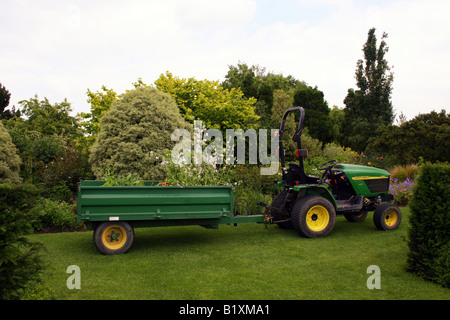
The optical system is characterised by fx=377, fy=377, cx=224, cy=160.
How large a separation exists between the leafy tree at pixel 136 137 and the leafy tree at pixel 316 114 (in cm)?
1615

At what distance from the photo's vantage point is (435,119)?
50.4 feet

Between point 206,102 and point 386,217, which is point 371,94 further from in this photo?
point 386,217

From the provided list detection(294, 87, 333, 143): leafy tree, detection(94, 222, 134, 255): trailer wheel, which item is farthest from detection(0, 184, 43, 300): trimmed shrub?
detection(294, 87, 333, 143): leafy tree

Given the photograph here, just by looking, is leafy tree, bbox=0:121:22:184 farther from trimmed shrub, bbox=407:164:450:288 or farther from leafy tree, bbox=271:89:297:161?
trimmed shrub, bbox=407:164:450:288

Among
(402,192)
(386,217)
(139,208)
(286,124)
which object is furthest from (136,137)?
(286,124)

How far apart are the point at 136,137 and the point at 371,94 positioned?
19.0 m

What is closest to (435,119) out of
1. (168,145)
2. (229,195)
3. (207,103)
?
(207,103)

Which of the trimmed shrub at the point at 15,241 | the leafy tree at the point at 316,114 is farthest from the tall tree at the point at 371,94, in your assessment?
the trimmed shrub at the point at 15,241

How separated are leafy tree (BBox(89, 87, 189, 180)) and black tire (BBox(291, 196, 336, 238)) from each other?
3.94m

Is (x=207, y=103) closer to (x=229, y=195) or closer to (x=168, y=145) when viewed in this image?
(x=168, y=145)

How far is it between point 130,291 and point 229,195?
93.4 inches

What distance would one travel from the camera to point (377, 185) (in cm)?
725

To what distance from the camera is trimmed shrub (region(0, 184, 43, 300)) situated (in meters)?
3.27

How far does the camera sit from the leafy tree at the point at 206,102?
11805mm
